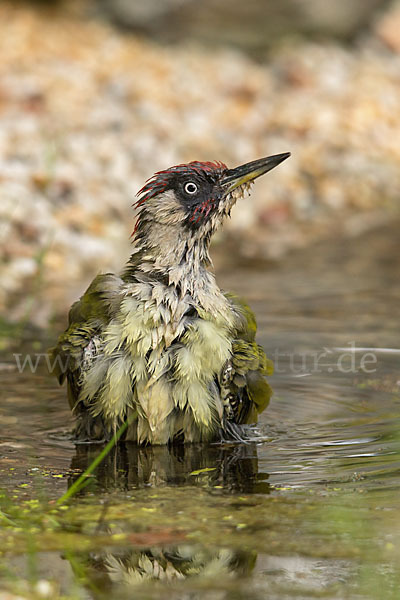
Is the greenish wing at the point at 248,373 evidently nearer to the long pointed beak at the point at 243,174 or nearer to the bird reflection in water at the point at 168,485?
the bird reflection in water at the point at 168,485

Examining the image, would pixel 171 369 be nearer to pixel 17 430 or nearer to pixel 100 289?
pixel 100 289

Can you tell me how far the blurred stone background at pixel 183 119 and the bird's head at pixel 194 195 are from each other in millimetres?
2347

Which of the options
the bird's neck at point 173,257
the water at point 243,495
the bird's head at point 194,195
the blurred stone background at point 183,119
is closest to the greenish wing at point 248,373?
the water at point 243,495

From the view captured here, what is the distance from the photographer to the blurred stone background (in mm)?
9648

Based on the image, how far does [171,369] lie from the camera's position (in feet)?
14.7

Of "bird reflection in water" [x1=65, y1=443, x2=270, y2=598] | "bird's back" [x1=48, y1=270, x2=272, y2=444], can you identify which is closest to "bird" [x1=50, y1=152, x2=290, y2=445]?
"bird's back" [x1=48, y1=270, x2=272, y2=444]

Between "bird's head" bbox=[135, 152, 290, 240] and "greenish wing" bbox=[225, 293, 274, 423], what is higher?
"bird's head" bbox=[135, 152, 290, 240]

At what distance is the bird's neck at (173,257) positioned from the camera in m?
4.74

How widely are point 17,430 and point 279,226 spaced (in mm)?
6234

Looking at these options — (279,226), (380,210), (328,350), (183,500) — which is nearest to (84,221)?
(279,226)

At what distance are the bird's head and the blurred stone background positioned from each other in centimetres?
235

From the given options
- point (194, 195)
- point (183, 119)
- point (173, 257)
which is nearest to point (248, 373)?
point (173, 257)

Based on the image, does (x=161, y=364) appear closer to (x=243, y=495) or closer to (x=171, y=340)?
(x=171, y=340)

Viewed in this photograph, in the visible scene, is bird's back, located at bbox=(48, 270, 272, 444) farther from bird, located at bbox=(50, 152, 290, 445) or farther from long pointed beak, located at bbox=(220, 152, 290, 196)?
long pointed beak, located at bbox=(220, 152, 290, 196)
